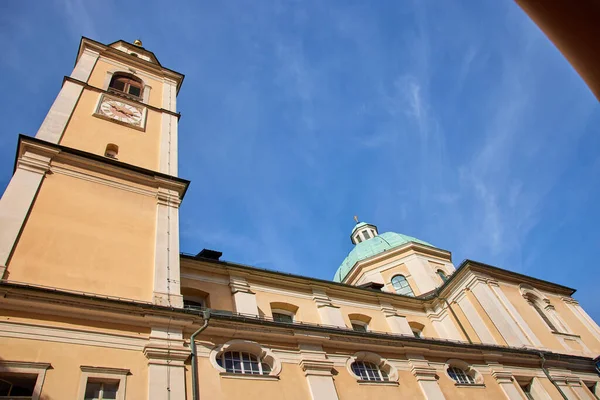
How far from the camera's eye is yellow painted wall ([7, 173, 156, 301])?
995cm

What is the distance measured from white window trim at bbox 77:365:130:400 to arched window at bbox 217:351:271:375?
8.72 feet

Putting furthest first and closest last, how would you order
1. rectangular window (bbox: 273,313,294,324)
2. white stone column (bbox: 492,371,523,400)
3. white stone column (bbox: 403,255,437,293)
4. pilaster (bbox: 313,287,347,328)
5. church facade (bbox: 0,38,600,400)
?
white stone column (bbox: 403,255,437,293) → pilaster (bbox: 313,287,347,328) → rectangular window (bbox: 273,313,294,324) → white stone column (bbox: 492,371,523,400) → church facade (bbox: 0,38,600,400)

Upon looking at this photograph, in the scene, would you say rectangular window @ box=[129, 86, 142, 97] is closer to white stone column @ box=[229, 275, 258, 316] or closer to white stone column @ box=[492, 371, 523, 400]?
white stone column @ box=[229, 275, 258, 316]

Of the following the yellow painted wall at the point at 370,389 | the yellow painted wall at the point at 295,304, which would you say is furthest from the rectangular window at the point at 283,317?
the yellow painted wall at the point at 370,389

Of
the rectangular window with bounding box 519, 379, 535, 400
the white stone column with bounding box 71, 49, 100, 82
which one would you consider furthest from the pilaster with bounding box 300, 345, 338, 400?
the white stone column with bounding box 71, 49, 100, 82

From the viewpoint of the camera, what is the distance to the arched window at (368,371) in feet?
42.7

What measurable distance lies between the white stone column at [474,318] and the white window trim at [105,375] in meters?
16.1

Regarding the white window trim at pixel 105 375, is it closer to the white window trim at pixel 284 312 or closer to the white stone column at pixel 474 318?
the white window trim at pixel 284 312

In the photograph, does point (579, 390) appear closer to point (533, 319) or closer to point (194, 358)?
point (533, 319)

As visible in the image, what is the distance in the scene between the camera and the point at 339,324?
1648 centimetres

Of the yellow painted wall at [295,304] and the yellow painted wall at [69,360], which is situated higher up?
the yellow painted wall at [295,304]

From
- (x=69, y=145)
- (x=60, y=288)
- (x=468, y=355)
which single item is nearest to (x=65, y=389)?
(x=60, y=288)

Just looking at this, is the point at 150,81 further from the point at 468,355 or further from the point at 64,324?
the point at 468,355

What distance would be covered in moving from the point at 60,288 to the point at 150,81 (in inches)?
541
